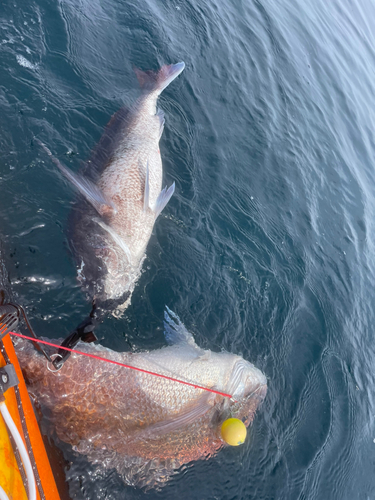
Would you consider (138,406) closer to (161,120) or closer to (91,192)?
(91,192)

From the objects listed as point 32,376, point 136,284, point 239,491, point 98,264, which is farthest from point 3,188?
point 239,491

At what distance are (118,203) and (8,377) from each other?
2.78m

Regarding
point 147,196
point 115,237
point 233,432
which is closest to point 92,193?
point 115,237

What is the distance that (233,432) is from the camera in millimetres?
3746

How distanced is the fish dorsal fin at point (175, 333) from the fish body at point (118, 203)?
0.56 meters

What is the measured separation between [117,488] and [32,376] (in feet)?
4.49

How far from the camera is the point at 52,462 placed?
347 cm

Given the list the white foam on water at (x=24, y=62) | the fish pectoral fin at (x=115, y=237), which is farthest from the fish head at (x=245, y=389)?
the white foam on water at (x=24, y=62)

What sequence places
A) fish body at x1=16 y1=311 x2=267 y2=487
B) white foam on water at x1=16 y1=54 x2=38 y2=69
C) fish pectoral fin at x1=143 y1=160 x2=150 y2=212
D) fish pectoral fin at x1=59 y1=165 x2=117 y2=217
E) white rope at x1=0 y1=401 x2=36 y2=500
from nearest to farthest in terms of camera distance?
white rope at x1=0 y1=401 x2=36 y2=500
fish body at x1=16 y1=311 x2=267 y2=487
fish pectoral fin at x1=59 y1=165 x2=117 y2=217
fish pectoral fin at x1=143 y1=160 x2=150 y2=212
white foam on water at x1=16 y1=54 x2=38 y2=69

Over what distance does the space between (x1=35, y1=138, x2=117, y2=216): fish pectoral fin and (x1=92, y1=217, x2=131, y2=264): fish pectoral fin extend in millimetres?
159

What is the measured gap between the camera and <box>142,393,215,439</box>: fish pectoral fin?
12.3ft

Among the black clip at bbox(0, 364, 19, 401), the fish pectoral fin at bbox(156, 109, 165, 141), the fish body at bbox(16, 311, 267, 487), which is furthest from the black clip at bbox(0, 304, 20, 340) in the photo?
the fish pectoral fin at bbox(156, 109, 165, 141)

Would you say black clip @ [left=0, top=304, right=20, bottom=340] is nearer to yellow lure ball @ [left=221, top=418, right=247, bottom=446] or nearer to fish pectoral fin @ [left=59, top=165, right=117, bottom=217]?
fish pectoral fin @ [left=59, top=165, right=117, bottom=217]

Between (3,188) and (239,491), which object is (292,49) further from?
(239,491)
